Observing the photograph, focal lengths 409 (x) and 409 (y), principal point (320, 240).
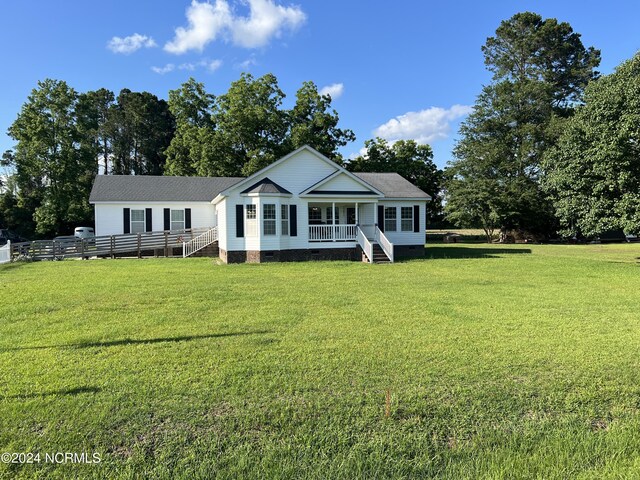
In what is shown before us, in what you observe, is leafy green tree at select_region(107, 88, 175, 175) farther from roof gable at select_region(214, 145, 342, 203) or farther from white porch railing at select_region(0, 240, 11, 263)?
roof gable at select_region(214, 145, 342, 203)

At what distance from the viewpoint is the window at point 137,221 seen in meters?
25.0

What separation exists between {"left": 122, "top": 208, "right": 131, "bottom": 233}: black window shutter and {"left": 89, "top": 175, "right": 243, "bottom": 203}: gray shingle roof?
0.67 metres

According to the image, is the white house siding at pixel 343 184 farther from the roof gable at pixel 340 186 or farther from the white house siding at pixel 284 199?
the white house siding at pixel 284 199

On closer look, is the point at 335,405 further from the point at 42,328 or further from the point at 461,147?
the point at 461,147

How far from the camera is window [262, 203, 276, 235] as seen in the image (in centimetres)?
1878

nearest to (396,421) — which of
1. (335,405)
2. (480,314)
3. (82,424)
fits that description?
(335,405)

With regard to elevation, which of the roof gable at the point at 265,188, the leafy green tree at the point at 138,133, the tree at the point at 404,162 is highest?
the leafy green tree at the point at 138,133

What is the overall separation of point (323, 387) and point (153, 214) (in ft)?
77.6

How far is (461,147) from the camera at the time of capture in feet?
138

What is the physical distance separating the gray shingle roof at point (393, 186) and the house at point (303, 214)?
0.20 ft

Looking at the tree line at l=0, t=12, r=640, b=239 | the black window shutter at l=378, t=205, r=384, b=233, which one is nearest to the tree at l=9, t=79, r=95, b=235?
the tree line at l=0, t=12, r=640, b=239

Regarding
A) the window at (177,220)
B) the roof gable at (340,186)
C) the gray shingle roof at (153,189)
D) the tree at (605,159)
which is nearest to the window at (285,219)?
the roof gable at (340,186)

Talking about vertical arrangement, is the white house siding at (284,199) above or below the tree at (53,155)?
below

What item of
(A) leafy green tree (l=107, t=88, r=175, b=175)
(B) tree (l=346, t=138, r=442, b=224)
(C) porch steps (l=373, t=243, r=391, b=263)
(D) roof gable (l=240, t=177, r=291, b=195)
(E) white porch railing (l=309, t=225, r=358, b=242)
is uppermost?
(A) leafy green tree (l=107, t=88, r=175, b=175)
